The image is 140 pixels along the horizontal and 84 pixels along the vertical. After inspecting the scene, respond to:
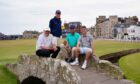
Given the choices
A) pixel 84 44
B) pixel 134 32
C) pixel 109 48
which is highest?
pixel 84 44

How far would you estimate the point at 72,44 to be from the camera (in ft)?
54.9

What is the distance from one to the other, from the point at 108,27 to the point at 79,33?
180 metres

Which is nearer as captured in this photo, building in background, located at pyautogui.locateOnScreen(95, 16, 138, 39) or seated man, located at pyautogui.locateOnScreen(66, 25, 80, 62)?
seated man, located at pyautogui.locateOnScreen(66, 25, 80, 62)

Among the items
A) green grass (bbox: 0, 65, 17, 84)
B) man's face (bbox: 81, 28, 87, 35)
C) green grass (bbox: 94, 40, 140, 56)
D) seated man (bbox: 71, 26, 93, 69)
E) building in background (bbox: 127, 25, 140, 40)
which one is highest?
man's face (bbox: 81, 28, 87, 35)

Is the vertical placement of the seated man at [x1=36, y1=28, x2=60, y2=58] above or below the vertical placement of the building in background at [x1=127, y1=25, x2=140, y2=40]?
above

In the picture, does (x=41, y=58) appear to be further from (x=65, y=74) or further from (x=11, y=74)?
(x=11, y=74)

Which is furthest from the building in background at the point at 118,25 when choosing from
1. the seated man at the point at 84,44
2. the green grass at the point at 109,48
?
the seated man at the point at 84,44

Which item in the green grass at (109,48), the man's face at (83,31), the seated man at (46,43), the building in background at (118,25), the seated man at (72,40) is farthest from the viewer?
the building in background at (118,25)

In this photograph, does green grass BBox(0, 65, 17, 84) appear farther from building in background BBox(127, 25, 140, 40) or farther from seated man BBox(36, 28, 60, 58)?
building in background BBox(127, 25, 140, 40)

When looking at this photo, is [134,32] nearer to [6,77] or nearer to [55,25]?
[6,77]

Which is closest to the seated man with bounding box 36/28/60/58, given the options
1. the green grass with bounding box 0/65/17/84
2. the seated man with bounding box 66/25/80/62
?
the seated man with bounding box 66/25/80/62

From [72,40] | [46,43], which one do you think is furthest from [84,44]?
[46,43]

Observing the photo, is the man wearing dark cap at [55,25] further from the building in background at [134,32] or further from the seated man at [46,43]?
the building in background at [134,32]

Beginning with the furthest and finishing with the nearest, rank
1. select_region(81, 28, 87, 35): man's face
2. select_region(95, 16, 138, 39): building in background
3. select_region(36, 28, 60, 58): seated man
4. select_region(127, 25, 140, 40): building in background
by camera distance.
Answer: select_region(95, 16, 138, 39): building in background → select_region(127, 25, 140, 40): building in background → select_region(81, 28, 87, 35): man's face → select_region(36, 28, 60, 58): seated man
